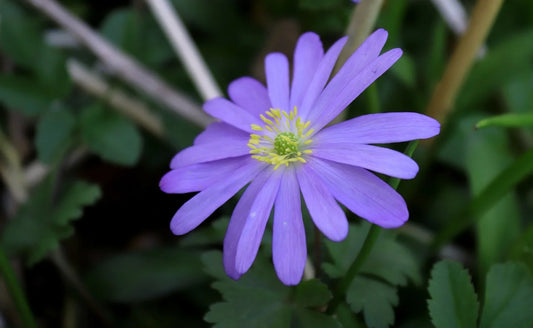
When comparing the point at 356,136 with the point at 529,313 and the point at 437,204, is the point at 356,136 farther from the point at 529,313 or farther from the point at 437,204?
the point at 437,204

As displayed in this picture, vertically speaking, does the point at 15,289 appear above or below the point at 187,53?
below

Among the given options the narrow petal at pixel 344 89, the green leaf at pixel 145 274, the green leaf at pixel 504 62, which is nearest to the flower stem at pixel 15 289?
the green leaf at pixel 145 274

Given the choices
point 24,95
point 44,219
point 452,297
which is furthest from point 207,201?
point 24,95

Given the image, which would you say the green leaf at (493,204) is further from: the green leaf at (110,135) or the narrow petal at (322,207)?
the green leaf at (110,135)

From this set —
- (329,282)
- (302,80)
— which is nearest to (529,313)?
(329,282)

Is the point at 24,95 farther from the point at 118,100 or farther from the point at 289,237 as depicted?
the point at 289,237

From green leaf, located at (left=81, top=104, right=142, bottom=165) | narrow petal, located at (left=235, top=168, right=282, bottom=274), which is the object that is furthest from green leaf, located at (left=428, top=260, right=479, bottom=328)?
green leaf, located at (left=81, top=104, right=142, bottom=165)
